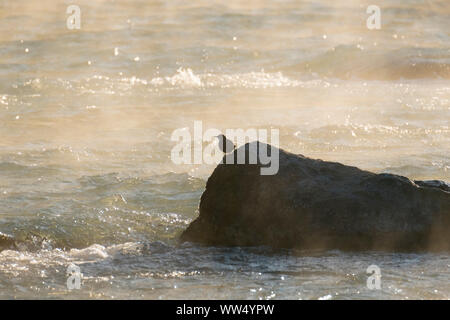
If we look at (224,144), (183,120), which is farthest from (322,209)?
(183,120)

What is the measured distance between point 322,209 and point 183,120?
828 centimetres

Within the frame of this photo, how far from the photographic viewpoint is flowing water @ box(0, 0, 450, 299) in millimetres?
6797

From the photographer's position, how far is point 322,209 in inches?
288

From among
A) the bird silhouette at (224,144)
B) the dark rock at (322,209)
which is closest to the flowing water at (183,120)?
the dark rock at (322,209)

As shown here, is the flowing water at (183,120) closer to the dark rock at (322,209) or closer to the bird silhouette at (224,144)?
the dark rock at (322,209)

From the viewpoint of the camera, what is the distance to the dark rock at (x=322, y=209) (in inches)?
286

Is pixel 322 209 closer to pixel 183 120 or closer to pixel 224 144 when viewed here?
pixel 224 144

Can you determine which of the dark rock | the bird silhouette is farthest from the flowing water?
the bird silhouette

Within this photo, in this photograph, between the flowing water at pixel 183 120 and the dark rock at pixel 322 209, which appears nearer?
the flowing water at pixel 183 120

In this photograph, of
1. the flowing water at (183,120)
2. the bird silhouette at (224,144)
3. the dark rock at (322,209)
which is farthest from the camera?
the bird silhouette at (224,144)

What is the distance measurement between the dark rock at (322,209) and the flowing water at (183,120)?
0.46ft
